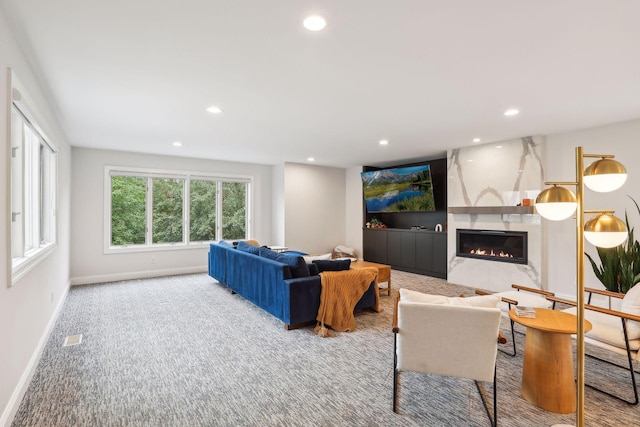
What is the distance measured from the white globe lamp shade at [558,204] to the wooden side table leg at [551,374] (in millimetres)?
907

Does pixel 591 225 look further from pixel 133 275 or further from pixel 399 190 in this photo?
pixel 133 275

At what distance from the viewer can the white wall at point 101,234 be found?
591 centimetres

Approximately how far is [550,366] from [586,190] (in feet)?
11.5

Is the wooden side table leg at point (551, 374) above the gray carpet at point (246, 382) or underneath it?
above

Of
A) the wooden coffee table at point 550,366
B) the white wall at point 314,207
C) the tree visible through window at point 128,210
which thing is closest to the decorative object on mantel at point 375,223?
the white wall at point 314,207

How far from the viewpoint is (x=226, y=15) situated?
6.61ft

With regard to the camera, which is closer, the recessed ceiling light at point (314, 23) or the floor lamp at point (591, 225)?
the floor lamp at point (591, 225)

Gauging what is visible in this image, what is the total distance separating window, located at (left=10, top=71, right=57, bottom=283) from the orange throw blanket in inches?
103

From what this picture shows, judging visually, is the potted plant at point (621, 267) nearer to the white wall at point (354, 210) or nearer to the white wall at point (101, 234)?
the white wall at point (354, 210)

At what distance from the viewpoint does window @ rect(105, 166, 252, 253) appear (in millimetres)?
6355

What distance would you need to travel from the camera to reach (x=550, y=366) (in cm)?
225

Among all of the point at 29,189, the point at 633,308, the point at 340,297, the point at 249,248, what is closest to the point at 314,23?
the point at 340,297

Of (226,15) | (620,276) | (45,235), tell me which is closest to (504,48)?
(226,15)

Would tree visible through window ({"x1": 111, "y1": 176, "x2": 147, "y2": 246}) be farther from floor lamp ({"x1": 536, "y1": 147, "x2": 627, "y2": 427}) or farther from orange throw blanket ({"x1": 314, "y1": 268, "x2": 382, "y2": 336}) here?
floor lamp ({"x1": 536, "y1": 147, "x2": 627, "y2": 427})
